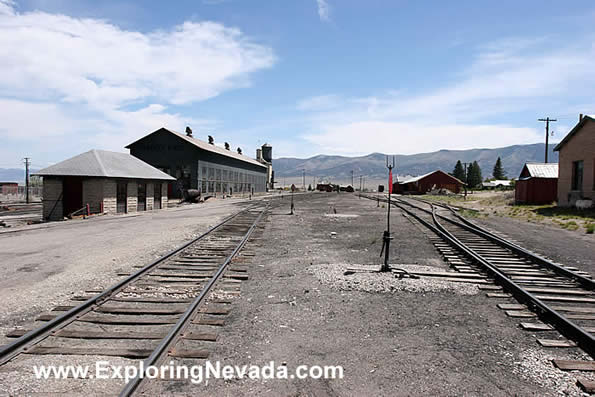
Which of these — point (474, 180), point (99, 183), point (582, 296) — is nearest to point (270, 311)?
point (582, 296)

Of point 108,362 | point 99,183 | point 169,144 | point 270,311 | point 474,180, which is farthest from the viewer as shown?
point 474,180

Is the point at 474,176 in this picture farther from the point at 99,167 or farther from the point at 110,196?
the point at 99,167

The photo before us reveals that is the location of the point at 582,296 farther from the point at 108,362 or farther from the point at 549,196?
the point at 549,196

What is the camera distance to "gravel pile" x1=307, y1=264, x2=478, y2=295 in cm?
A: 751

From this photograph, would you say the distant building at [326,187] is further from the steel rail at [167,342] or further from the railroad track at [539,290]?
the steel rail at [167,342]

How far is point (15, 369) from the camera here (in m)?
4.14

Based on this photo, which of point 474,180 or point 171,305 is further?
point 474,180

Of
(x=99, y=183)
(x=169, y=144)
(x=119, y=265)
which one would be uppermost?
(x=169, y=144)

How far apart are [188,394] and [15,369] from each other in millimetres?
1969

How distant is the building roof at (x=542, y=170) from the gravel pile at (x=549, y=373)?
37088mm

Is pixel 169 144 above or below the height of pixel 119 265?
above

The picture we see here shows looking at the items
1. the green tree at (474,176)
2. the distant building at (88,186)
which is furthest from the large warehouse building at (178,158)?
the green tree at (474,176)

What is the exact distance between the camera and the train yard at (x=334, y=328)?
4000mm

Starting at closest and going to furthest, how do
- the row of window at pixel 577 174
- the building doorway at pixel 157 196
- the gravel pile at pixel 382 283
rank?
the gravel pile at pixel 382 283
the row of window at pixel 577 174
the building doorway at pixel 157 196
